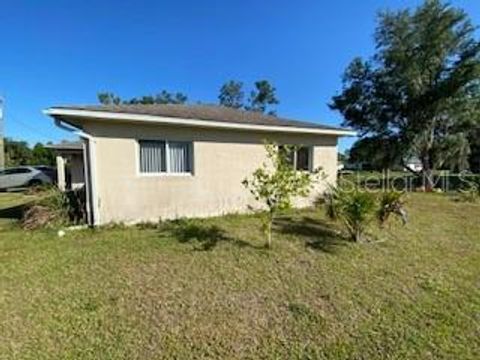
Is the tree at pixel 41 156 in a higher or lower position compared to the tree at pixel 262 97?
lower

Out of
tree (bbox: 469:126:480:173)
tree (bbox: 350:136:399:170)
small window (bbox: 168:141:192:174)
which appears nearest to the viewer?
small window (bbox: 168:141:192:174)

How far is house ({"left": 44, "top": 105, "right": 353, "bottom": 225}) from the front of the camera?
7.88m

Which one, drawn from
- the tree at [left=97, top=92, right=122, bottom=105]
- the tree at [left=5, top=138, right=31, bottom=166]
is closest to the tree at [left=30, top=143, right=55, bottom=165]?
the tree at [left=5, top=138, right=31, bottom=166]

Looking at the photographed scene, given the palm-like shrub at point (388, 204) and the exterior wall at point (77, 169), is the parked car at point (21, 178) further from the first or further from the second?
the palm-like shrub at point (388, 204)

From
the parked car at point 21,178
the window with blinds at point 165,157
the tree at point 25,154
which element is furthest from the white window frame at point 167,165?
the tree at point 25,154

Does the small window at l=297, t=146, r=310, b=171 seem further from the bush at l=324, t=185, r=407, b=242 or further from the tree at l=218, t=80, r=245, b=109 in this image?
the tree at l=218, t=80, r=245, b=109

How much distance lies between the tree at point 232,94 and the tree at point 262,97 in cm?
167

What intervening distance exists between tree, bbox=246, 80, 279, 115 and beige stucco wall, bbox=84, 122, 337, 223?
40896 millimetres

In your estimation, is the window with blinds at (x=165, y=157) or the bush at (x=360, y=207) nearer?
the bush at (x=360, y=207)

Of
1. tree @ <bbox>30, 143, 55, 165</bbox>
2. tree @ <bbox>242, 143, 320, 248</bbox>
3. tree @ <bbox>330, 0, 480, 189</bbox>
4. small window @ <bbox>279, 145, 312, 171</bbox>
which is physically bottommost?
tree @ <bbox>242, 143, 320, 248</bbox>

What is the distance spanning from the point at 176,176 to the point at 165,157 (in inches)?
23.2

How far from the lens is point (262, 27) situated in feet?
47.4

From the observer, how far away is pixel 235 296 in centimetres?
457

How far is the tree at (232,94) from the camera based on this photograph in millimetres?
50594
